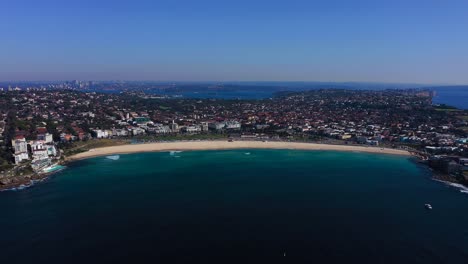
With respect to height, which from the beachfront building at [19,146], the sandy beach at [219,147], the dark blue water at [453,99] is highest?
the beachfront building at [19,146]

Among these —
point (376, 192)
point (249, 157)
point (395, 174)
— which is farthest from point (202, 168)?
point (395, 174)

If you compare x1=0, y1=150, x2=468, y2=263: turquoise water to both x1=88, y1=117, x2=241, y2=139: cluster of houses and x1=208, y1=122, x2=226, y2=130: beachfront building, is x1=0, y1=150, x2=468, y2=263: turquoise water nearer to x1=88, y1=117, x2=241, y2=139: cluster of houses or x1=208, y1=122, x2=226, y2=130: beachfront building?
x1=88, y1=117, x2=241, y2=139: cluster of houses

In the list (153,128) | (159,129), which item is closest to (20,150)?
(153,128)

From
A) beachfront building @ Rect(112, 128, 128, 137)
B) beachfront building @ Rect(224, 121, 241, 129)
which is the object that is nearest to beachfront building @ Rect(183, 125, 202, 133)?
beachfront building @ Rect(224, 121, 241, 129)

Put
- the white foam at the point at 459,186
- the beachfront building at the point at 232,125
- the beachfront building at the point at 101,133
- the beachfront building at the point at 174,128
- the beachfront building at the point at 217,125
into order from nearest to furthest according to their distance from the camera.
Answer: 1. the white foam at the point at 459,186
2. the beachfront building at the point at 101,133
3. the beachfront building at the point at 174,128
4. the beachfront building at the point at 217,125
5. the beachfront building at the point at 232,125

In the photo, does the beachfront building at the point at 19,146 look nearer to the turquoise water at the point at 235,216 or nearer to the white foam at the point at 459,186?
the turquoise water at the point at 235,216

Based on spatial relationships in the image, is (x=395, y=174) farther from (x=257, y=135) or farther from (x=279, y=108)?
(x=279, y=108)

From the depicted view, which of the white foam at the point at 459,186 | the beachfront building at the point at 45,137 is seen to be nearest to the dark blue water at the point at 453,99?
the white foam at the point at 459,186

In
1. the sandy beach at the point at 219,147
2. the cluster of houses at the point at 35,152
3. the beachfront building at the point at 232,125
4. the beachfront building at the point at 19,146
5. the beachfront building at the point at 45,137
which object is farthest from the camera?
the beachfront building at the point at 232,125
